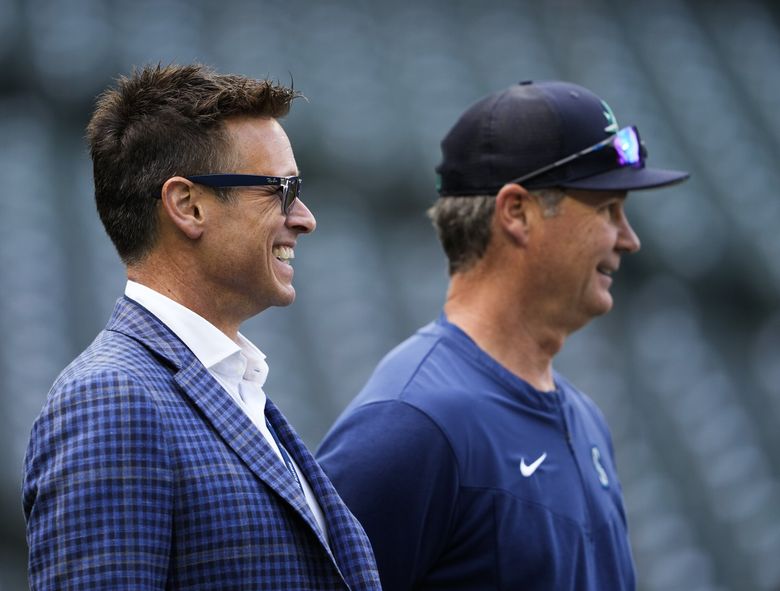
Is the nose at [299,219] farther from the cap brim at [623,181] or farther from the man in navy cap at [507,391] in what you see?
the cap brim at [623,181]

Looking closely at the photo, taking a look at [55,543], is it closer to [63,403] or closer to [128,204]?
[63,403]

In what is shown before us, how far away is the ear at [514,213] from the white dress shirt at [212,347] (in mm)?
741

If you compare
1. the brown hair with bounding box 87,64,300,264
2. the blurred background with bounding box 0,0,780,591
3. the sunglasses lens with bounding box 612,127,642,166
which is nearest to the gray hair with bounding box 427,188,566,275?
the sunglasses lens with bounding box 612,127,642,166

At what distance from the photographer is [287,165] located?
154 centimetres

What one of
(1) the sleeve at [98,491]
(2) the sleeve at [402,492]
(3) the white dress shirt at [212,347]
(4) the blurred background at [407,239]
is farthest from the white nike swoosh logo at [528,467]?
(4) the blurred background at [407,239]

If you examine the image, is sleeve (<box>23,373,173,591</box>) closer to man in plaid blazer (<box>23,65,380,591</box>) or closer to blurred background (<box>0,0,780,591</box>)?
man in plaid blazer (<box>23,65,380,591</box>)

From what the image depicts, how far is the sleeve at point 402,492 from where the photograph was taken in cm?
184

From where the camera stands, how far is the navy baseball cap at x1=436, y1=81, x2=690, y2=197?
2.15 m

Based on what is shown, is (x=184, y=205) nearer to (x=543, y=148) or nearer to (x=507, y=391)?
(x=507, y=391)

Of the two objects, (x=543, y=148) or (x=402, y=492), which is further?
(x=543, y=148)

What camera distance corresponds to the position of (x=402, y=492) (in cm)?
185

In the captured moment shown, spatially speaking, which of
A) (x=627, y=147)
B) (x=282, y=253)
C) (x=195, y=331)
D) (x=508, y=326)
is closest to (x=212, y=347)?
(x=195, y=331)

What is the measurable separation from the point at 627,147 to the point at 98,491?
4.04 feet

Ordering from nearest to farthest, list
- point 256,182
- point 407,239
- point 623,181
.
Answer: point 256,182 < point 623,181 < point 407,239
